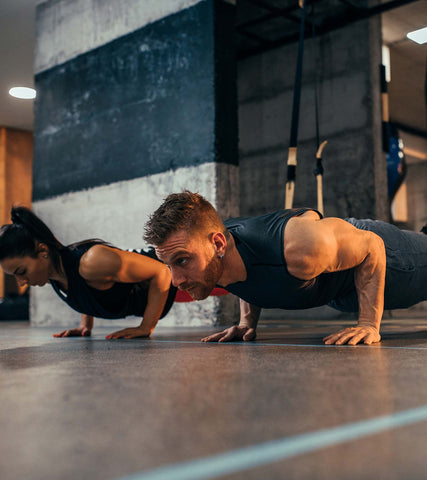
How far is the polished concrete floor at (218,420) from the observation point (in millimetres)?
535

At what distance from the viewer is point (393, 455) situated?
1.83ft

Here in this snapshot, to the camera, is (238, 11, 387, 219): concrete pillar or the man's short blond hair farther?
(238, 11, 387, 219): concrete pillar

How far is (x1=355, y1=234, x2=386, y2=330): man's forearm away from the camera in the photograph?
1822 mm

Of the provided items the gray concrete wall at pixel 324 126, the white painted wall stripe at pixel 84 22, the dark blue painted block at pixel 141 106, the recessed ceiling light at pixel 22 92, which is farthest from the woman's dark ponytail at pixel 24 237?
the recessed ceiling light at pixel 22 92

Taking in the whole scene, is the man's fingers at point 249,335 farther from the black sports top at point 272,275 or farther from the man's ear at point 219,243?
the man's ear at point 219,243

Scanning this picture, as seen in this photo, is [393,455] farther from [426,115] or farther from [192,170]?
[426,115]

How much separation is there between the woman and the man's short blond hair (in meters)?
0.62

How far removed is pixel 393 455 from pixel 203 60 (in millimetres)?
3363

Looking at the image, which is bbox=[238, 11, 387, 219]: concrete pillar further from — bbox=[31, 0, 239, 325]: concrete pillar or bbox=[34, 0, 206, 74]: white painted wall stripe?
bbox=[34, 0, 206, 74]: white painted wall stripe

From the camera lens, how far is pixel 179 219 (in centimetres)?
169

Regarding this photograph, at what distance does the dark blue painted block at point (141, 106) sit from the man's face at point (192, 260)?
74.0 inches

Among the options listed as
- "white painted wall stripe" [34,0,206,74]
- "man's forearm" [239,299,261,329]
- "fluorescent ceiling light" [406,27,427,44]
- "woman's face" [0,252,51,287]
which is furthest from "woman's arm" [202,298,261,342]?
"fluorescent ceiling light" [406,27,427,44]

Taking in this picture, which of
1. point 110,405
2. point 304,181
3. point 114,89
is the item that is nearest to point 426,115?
point 304,181

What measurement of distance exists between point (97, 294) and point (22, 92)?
16.9ft
